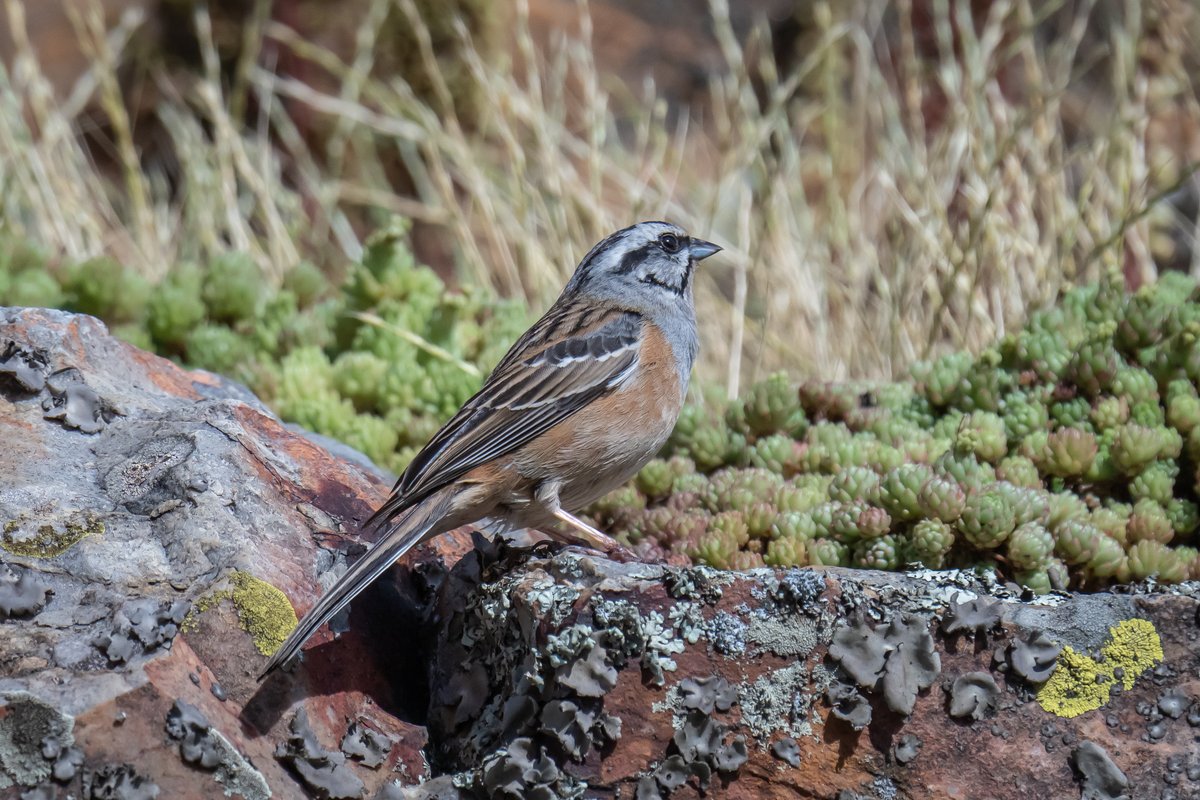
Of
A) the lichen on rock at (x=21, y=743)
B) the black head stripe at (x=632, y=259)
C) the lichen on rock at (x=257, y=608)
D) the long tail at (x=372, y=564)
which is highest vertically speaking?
the black head stripe at (x=632, y=259)

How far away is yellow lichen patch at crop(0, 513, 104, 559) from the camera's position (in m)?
3.22

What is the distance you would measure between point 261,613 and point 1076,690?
208 cm

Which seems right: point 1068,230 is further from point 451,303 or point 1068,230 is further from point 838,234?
point 451,303

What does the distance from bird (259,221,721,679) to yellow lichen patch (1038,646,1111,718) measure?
1402mm

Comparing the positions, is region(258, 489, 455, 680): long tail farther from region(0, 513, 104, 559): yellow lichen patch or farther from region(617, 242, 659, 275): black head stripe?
region(617, 242, 659, 275): black head stripe

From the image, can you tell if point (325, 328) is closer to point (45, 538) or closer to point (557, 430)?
point (557, 430)

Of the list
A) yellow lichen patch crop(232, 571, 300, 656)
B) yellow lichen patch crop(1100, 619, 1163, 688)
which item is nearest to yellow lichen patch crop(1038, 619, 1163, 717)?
yellow lichen patch crop(1100, 619, 1163, 688)

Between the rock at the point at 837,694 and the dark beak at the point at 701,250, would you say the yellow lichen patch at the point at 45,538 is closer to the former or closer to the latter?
the rock at the point at 837,694

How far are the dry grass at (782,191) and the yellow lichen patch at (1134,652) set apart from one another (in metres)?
2.57

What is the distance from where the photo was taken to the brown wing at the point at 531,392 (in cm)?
378

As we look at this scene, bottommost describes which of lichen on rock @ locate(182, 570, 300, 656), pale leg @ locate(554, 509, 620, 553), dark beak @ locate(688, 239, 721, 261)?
lichen on rock @ locate(182, 570, 300, 656)

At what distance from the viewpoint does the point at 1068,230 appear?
588 centimetres

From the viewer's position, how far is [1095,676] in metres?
3.11

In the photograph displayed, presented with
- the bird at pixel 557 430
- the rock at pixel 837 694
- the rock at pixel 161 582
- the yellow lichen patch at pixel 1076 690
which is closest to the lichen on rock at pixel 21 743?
the rock at pixel 161 582
